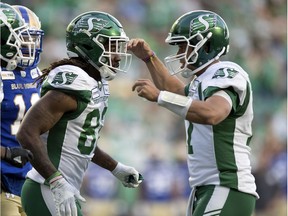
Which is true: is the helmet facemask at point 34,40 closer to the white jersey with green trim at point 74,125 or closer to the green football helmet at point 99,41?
the green football helmet at point 99,41

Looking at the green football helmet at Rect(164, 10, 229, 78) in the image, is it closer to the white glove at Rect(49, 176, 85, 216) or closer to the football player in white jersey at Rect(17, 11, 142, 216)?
the football player in white jersey at Rect(17, 11, 142, 216)

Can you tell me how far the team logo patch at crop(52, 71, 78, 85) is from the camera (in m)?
5.05

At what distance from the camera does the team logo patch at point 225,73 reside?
507 cm

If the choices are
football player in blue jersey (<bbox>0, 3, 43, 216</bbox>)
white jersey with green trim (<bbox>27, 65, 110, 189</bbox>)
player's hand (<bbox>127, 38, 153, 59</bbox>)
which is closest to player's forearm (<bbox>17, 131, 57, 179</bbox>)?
white jersey with green trim (<bbox>27, 65, 110, 189</bbox>)

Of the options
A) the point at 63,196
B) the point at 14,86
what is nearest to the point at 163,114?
the point at 14,86

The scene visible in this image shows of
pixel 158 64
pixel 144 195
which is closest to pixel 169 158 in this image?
pixel 144 195

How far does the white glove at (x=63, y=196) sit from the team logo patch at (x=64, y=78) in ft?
1.73

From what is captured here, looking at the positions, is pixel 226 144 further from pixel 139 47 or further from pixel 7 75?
pixel 7 75

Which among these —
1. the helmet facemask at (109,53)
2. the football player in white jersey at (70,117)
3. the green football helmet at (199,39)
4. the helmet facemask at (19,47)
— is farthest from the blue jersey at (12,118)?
the green football helmet at (199,39)

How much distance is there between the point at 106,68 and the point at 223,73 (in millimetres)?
722

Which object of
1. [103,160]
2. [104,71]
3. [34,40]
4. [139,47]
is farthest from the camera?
[139,47]

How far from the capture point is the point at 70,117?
5113mm

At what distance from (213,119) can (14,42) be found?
1.64 m

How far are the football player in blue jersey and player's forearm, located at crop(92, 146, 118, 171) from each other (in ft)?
1.55
